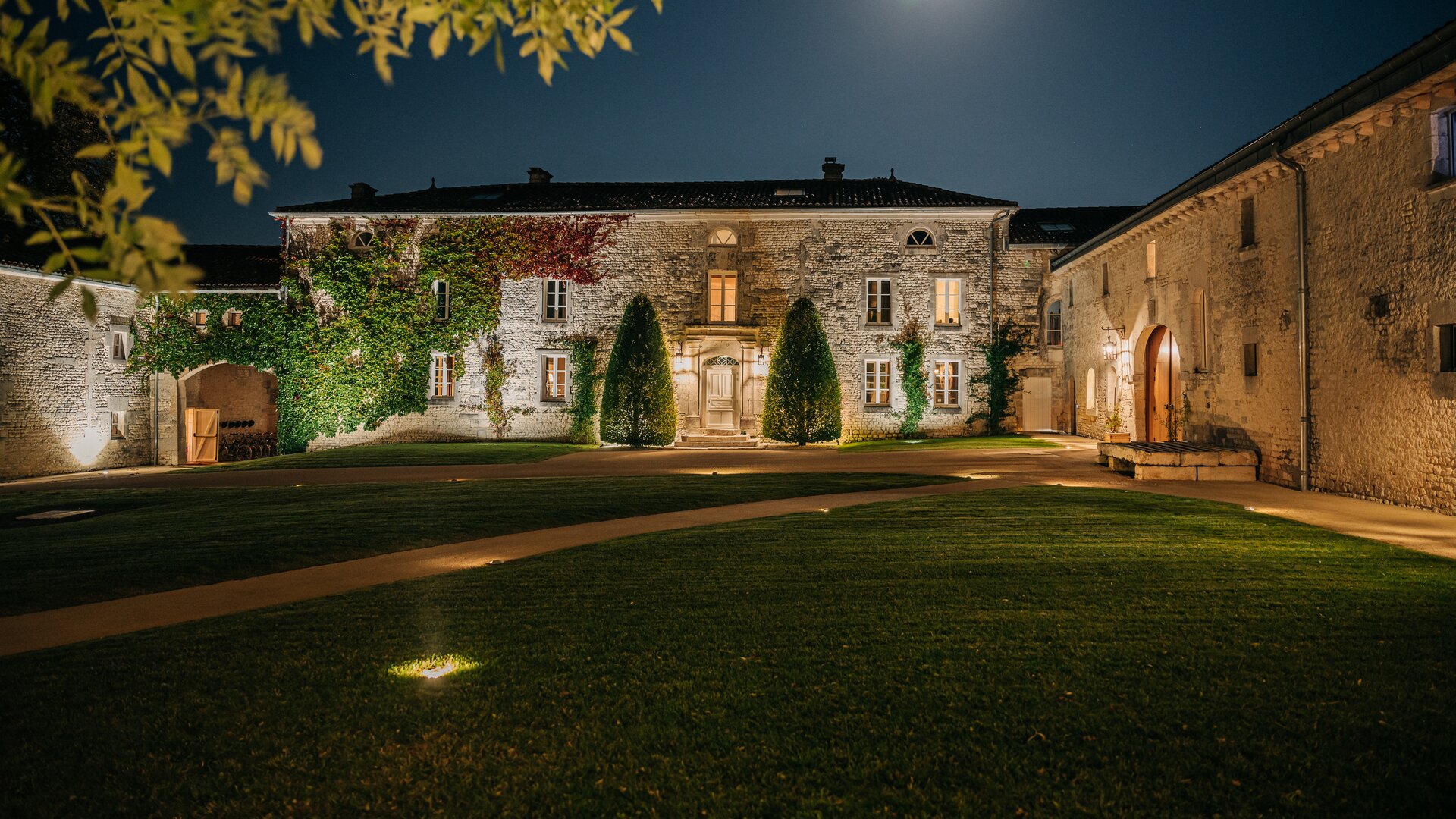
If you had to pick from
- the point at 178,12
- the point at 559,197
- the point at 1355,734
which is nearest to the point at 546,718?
the point at 178,12

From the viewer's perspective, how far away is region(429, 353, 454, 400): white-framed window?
25094mm

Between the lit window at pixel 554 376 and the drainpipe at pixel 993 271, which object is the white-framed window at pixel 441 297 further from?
the drainpipe at pixel 993 271

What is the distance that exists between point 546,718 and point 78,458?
26.1 metres

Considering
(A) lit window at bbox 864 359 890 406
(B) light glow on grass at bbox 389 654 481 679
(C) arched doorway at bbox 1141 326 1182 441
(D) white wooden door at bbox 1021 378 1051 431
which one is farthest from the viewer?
(D) white wooden door at bbox 1021 378 1051 431

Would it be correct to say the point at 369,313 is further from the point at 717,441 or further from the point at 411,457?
the point at 717,441

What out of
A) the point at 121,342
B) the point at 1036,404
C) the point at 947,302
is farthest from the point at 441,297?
the point at 1036,404

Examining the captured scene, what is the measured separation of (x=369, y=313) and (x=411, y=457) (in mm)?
7758

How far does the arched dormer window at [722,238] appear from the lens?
25.3 metres

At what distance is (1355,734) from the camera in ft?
11.5

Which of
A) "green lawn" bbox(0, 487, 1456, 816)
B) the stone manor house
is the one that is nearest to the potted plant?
the stone manor house

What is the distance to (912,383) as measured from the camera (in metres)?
24.9

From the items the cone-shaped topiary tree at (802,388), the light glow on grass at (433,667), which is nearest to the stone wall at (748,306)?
the cone-shaped topiary tree at (802,388)

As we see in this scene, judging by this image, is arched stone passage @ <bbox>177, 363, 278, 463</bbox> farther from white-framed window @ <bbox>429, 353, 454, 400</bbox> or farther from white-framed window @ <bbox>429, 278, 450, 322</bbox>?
white-framed window @ <bbox>429, 278, 450, 322</bbox>

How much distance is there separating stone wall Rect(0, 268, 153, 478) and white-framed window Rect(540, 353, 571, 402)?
12019 millimetres
